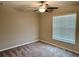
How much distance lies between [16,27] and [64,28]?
1725 mm

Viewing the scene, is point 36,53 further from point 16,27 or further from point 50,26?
point 50,26

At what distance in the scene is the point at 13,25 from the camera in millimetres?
2803

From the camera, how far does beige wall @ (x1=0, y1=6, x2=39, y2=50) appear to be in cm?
257

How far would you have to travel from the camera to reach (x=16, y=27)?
2906mm

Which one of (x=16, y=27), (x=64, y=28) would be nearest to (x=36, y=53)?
(x=16, y=27)

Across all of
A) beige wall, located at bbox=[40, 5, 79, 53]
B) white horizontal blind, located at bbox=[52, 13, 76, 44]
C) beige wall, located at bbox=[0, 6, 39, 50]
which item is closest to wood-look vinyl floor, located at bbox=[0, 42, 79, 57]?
beige wall, located at bbox=[40, 5, 79, 53]

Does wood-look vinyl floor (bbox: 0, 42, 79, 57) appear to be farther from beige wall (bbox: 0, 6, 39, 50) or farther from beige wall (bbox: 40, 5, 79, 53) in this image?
beige wall (bbox: 0, 6, 39, 50)

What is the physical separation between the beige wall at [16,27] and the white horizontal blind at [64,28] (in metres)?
0.92

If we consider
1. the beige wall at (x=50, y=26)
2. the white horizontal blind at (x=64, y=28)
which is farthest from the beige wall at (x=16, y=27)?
the white horizontal blind at (x=64, y=28)

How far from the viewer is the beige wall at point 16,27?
2566mm

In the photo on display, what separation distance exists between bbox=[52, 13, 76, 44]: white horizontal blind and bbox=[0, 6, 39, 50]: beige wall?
3.02 ft

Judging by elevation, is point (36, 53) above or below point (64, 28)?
below

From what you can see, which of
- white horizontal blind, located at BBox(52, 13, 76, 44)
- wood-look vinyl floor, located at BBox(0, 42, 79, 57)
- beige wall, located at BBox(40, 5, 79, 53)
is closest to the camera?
wood-look vinyl floor, located at BBox(0, 42, 79, 57)

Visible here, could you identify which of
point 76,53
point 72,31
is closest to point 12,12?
point 72,31
